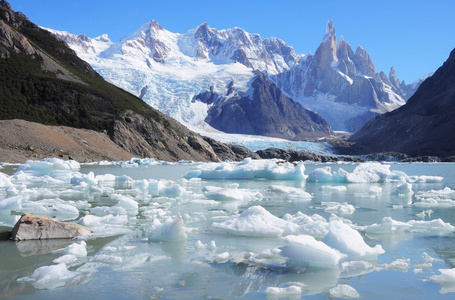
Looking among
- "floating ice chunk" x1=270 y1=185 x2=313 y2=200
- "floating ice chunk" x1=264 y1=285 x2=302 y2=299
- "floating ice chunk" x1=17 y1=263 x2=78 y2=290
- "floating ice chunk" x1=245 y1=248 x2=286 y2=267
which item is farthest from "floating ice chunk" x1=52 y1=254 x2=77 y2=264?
"floating ice chunk" x1=270 y1=185 x2=313 y2=200

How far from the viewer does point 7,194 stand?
16.4 meters

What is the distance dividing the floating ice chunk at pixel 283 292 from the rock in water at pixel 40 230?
4.95 m

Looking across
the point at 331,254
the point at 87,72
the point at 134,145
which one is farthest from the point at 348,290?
the point at 87,72

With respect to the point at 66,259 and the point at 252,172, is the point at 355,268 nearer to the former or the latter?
the point at 66,259

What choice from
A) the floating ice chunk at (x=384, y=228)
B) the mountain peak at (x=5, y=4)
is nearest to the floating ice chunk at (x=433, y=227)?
the floating ice chunk at (x=384, y=228)

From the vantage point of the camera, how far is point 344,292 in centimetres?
568

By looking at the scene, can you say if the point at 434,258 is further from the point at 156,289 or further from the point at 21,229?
the point at 21,229

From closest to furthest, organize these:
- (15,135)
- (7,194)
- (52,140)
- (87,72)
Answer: (7,194)
(15,135)
(52,140)
(87,72)

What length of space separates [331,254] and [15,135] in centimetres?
4932

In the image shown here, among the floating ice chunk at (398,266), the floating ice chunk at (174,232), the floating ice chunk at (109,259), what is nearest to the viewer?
the floating ice chunk at (398,266)

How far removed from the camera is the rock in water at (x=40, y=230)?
28.2 feet

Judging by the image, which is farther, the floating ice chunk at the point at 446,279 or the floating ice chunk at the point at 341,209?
the floating ice chunk at the point at 341,209

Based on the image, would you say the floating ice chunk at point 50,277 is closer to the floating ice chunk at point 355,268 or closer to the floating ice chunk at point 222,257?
the floating ice chunk at point 222,257

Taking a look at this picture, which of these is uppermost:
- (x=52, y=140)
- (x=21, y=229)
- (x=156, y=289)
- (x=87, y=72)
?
(x=87, y=72)
